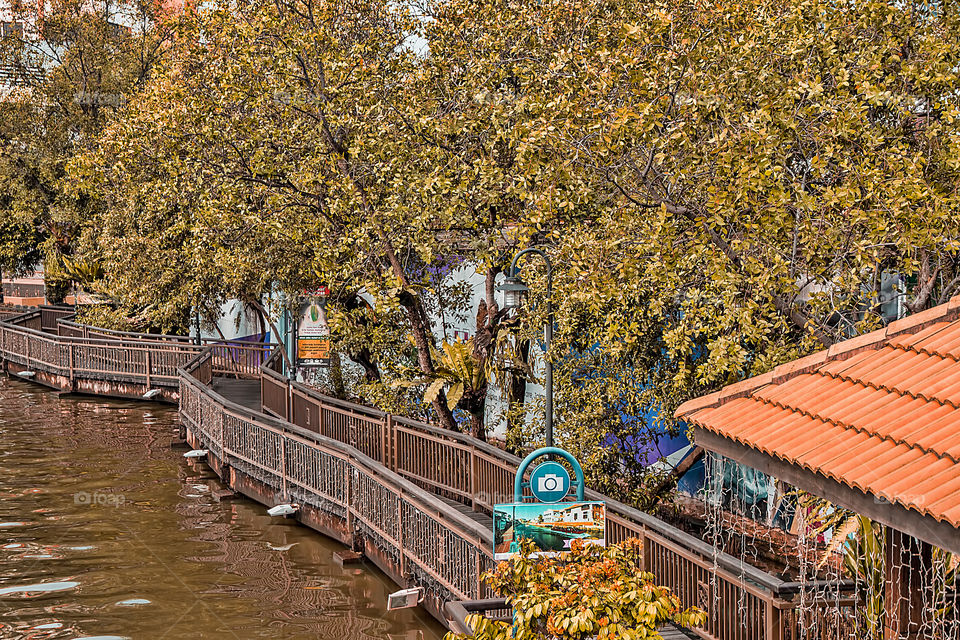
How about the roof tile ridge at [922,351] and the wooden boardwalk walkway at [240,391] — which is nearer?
the roof tile ridge at [922,351]

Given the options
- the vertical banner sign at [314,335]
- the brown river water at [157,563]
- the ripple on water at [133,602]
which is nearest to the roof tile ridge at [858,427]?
the brown river water at [157,563]

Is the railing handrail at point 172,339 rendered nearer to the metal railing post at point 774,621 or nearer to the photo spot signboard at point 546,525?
the photo spot signboard at point 546,525

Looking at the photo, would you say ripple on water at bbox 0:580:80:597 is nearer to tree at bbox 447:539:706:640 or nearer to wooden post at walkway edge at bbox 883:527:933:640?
tree at bbox 447:539:706:640

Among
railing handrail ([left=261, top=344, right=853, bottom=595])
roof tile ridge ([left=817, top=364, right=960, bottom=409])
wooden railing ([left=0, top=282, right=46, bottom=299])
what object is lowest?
railing handrail ([left=261, top=344, right=853, bottom=595])

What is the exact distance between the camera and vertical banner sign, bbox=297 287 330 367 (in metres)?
18.7

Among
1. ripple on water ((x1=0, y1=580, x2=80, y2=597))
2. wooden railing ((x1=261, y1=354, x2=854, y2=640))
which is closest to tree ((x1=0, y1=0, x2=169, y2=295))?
ripple on water ((x1=0, y1=580, x2=80, y2=597))

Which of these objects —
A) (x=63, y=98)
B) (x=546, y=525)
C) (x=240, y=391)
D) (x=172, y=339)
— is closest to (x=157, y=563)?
(x=546, y=525)

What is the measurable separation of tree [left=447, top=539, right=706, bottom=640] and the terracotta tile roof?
123cm

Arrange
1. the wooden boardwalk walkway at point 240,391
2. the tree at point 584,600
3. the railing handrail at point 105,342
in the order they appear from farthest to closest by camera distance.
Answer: the railing handrail at point 105,342, the wooden boardwalk walkway at point 240,391, the tree at point 584,600

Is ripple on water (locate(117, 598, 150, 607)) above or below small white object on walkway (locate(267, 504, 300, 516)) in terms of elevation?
below

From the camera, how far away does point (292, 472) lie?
17.5 meters

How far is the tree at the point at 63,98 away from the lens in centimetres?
4297

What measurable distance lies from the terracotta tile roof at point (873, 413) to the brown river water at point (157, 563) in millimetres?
6726

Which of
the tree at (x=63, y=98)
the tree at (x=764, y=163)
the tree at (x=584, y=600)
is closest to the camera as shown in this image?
the tree at (x=584, y=600)
